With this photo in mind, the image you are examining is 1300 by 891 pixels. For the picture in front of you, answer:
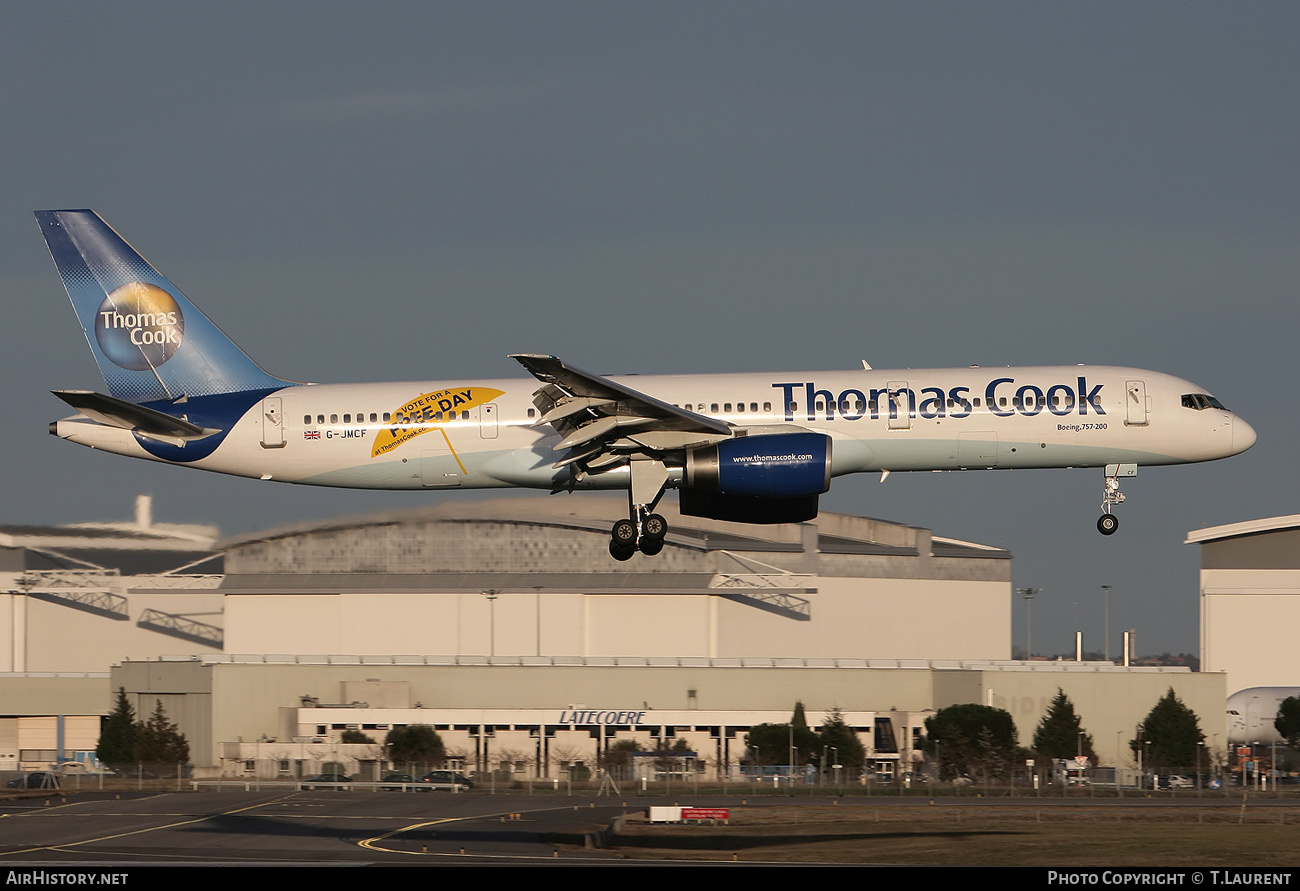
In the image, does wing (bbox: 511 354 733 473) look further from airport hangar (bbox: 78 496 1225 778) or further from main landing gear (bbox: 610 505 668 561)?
airport hangar (bbox: 78 496 1225 778)

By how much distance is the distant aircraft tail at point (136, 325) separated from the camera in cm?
4781

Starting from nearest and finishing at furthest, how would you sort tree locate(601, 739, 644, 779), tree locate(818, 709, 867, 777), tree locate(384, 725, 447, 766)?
tree locate(601, 739, 644, 779) < tree locate(384, 725, 447, 766) < tree locate(818, 709, 867, 777)

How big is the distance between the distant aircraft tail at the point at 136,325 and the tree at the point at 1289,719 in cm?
6933

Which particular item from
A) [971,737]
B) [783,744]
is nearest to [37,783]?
[783,744]

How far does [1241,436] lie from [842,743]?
43.6m

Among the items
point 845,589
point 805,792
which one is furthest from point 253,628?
point 805,792

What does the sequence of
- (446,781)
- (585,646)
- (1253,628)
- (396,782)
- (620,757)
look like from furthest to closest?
1. (1253,628)
2. (585,646)
3. (620,757)
4. (396,782)
5. (446,781)

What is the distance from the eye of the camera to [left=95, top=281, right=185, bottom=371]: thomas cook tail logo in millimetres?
48219

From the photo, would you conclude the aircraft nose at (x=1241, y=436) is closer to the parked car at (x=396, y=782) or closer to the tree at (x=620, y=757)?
the tree at (x=620, y=757)

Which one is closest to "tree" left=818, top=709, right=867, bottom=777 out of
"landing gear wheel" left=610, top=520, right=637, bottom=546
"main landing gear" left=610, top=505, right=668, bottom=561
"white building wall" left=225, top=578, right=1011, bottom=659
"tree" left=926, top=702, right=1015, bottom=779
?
"tree" left=926, top=702, right=1015, bottom=779

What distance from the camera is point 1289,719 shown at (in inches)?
3831

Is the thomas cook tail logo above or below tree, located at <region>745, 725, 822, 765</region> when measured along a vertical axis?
above

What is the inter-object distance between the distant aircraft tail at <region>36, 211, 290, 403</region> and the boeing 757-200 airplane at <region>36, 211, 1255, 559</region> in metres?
0.21

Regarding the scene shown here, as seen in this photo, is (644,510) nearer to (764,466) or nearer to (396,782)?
(764,466)
